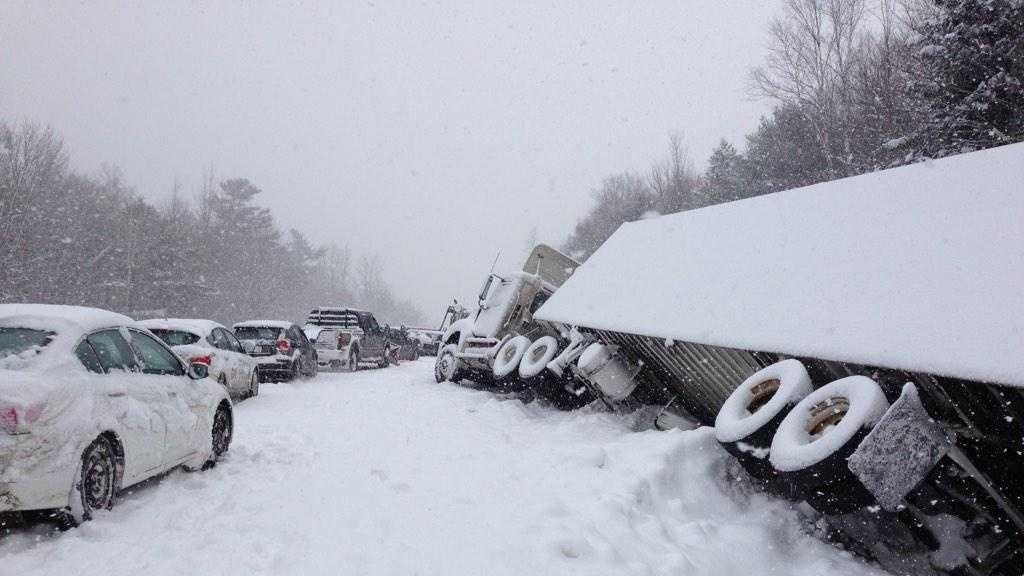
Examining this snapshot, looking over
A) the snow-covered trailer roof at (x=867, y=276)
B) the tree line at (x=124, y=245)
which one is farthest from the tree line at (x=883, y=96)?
the tree line at (x=124, y=245)

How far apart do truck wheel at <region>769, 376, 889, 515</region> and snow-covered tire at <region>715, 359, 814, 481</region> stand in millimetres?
104

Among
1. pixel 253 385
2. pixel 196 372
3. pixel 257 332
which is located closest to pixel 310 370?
pixel 257 332

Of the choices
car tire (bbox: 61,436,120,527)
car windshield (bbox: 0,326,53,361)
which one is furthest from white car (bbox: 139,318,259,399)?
car windshield (bbox: 0,326,53,361)

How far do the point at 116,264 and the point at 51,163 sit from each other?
6714 millimetres

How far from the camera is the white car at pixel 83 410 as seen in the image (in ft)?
10.9

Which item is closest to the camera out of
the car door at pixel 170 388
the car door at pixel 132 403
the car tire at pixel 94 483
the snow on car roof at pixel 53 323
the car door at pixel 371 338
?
the car tire at pixel 94 483

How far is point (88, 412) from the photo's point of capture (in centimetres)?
371

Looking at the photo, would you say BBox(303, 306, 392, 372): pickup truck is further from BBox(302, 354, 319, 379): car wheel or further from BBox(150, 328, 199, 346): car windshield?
BBox(150, 328, 199, 346): car windshield

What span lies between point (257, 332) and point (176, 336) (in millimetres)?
3557

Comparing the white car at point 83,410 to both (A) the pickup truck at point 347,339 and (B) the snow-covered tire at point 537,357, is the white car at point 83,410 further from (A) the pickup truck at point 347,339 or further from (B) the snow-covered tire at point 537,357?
(A) the pickup truck at point 347,339

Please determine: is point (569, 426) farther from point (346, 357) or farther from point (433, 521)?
point (346, 357)

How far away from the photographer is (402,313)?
107 m

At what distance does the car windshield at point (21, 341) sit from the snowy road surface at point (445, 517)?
1.15 m

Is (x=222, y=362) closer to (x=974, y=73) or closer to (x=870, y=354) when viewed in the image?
(x=870, y=354)
